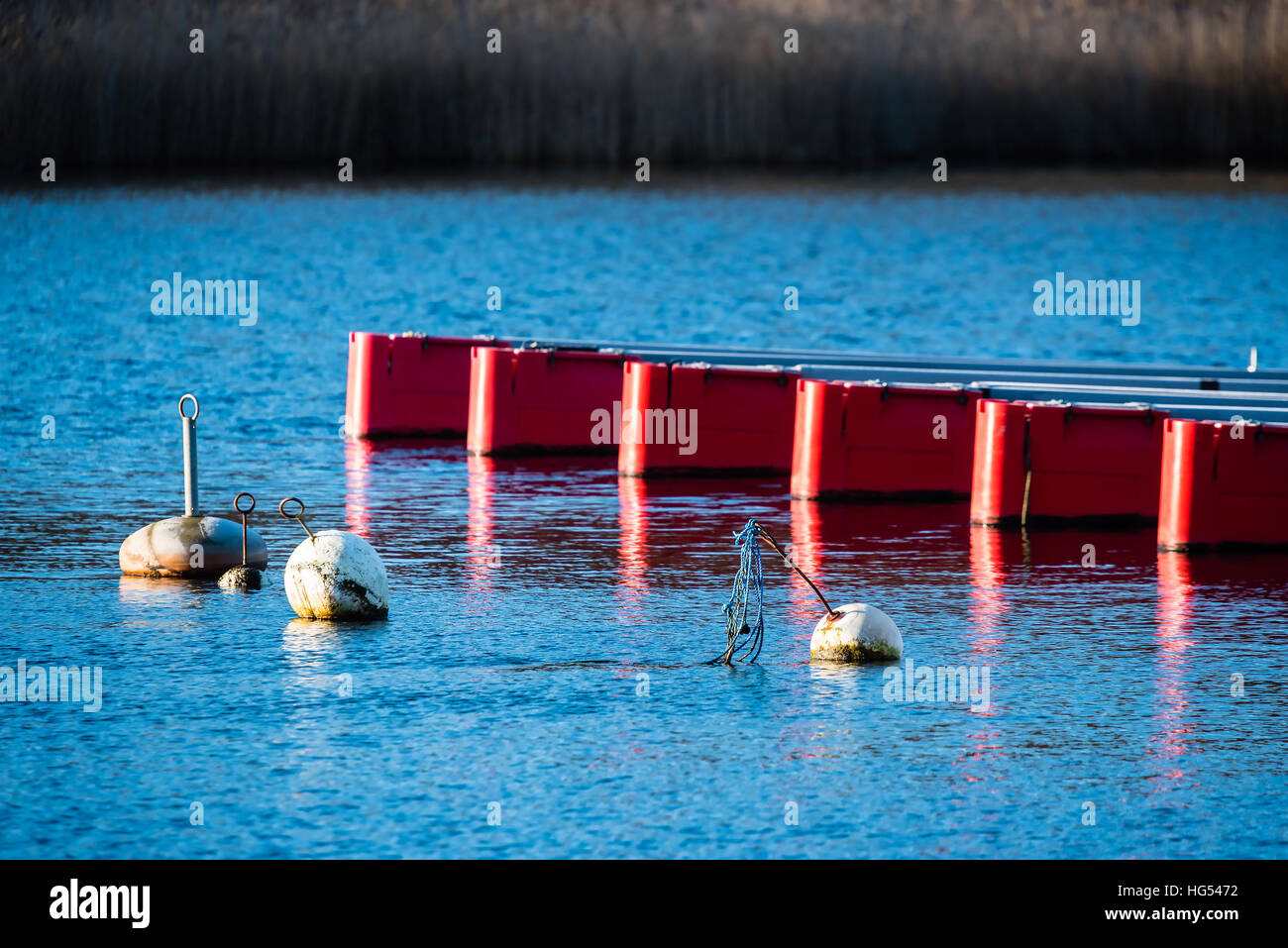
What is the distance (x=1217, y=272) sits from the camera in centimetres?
9294

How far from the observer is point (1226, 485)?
15.6 m

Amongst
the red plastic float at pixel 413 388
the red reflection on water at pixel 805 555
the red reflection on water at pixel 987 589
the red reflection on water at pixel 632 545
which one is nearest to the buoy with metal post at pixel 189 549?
the red reflection on water at pixel 632 545

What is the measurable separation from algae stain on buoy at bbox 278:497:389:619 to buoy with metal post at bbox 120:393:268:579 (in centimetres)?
163

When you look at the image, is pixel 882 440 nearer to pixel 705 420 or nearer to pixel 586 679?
pixel 705 420

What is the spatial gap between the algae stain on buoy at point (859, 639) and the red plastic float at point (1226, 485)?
504 cm

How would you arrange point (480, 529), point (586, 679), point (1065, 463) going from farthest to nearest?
point (1065, 463)
point (480, 529)
point (586, 679)

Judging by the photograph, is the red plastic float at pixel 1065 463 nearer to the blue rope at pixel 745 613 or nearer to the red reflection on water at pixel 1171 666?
the red reflection on water at pixel 1171 666

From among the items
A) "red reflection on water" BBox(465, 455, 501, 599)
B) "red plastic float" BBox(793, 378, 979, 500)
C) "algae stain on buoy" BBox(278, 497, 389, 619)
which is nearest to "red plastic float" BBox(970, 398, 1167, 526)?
"red plastic float" BBox(793, 378, 979, 500)

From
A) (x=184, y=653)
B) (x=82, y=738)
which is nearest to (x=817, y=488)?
(x=184, y=653)

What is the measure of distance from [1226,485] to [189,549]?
8.35 m

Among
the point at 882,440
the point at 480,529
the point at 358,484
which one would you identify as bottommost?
the point at 480,529

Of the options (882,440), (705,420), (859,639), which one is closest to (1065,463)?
(882,440)

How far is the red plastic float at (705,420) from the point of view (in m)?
19.7
